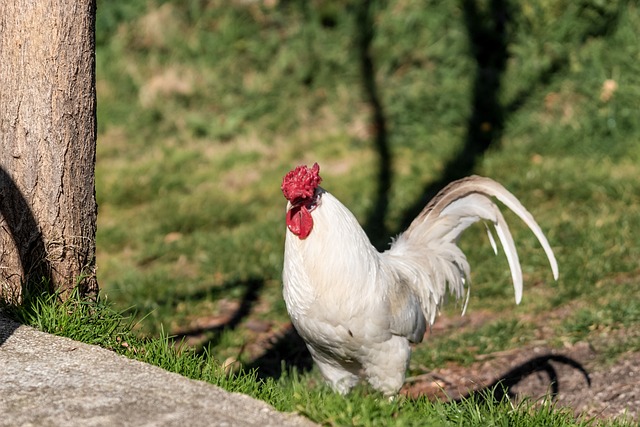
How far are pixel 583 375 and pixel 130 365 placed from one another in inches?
115

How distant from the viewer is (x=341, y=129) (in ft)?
36.4

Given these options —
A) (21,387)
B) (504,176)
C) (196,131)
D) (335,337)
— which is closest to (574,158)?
(504,176)

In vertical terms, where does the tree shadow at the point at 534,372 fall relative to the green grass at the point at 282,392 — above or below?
below

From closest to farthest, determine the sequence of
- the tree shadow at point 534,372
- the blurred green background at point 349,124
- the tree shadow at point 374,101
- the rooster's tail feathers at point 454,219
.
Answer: the rooster's tail feathers at point 454,219 < the tree shadow at point 534,372 < the blurred green background at point 349,124 < the tree shadow at point 374,101

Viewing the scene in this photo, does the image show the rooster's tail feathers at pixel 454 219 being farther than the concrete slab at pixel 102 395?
Yes

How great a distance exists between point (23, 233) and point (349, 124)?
→ 6.48m

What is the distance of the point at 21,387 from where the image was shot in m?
4.12

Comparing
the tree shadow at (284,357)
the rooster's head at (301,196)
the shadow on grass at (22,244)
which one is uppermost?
the rooster's head at (301,196)

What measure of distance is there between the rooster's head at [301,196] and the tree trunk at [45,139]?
1138 millimetres

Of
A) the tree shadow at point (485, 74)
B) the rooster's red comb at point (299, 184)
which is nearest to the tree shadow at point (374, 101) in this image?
the tree shadow at point (485, 74)

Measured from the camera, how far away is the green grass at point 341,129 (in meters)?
8.15

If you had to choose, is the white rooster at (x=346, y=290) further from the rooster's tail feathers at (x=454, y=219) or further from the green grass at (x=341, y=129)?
the green grass at (x=341, y=129)

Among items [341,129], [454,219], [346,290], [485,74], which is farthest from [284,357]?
[485,74]

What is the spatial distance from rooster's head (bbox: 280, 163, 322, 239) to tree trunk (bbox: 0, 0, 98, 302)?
3.73 feet
